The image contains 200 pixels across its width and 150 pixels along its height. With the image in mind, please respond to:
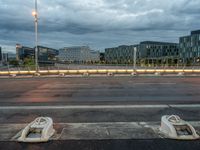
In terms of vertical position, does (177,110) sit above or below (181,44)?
below

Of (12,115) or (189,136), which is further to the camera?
(12,115)

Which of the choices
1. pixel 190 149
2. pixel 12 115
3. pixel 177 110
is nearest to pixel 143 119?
pixel 177 110

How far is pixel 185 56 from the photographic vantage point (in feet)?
419

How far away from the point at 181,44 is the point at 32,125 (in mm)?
133167

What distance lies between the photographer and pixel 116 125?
279 inches

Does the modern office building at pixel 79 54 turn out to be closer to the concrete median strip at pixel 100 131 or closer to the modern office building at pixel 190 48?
the modern office building at pixel 190 48

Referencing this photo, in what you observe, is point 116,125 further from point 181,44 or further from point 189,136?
point 181,44

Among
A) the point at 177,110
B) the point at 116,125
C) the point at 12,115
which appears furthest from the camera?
the point at 177,110

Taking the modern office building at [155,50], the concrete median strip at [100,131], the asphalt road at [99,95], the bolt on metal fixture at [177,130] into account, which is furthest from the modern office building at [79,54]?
the bolt on metal fixture at [177,130]

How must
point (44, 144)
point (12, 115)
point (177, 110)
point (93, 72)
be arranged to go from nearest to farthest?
point (44, 144) → point (12, 115) → point (177, 110) → point (93, 72)

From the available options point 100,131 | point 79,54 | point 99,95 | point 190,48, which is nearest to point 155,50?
point 190,48

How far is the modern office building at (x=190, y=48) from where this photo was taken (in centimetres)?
11800

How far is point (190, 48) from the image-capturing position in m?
123

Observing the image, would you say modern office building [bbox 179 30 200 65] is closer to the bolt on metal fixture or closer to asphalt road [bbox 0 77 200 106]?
asphalt road [bbox 0 77 200 106]
